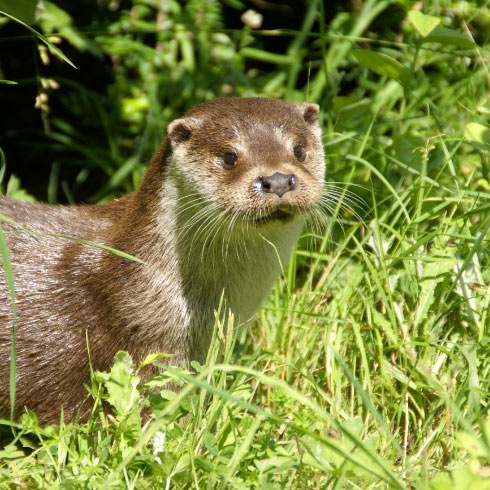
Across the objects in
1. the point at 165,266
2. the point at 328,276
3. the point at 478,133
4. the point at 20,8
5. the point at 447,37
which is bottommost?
the point at 328,276

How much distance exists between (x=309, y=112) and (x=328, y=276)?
0.70 m

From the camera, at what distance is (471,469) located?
1.73m

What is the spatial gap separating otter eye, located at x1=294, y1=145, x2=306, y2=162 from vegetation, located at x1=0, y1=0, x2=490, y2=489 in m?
0.24

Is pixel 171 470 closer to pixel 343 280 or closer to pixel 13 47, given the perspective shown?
pixel 343 280

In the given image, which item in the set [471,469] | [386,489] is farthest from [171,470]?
[471,469]

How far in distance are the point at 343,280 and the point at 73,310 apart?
108 centimetres

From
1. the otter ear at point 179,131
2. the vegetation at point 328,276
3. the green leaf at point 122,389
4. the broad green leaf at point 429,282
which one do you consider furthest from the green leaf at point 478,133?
the green leaf at point 122,389

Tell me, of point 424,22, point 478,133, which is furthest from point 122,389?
point 424,22

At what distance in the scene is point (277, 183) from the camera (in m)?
2.36

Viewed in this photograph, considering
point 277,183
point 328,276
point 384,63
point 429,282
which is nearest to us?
point 277,183

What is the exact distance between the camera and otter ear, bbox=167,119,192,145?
104 inches

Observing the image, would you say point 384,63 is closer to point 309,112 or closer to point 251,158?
point 309,112

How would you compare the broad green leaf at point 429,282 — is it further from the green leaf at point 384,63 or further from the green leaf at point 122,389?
the green leaf at point 122,389

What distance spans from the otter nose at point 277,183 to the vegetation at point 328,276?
1.41 feet
